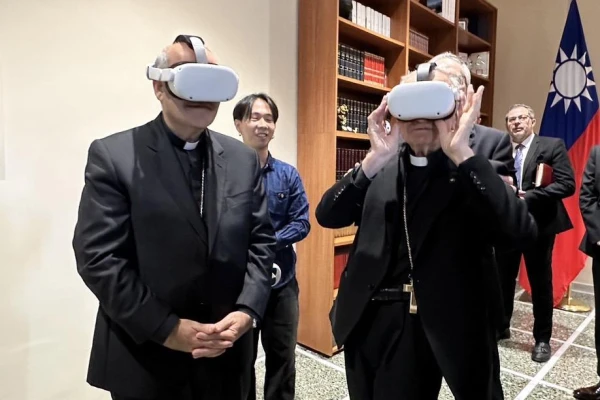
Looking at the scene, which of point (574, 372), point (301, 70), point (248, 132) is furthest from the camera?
point (301, 70)

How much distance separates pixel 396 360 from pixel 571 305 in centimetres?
360

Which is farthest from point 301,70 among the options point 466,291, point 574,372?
point 574,372

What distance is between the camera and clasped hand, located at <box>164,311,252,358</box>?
3.55 feet

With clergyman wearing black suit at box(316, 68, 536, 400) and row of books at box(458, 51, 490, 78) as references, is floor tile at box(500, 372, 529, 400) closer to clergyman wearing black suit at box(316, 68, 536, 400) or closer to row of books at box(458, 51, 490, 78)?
clergyman wearing black suit at box(316, 68, 536, 400)

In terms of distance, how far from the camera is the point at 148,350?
3.64ft

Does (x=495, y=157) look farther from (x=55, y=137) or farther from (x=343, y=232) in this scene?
(x=343, y=232)

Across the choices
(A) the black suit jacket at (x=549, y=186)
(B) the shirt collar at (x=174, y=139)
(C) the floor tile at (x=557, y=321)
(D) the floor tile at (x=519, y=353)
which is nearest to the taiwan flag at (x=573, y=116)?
(C) the floor tile at (x=557, y=321)

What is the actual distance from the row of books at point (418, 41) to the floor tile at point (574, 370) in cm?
248

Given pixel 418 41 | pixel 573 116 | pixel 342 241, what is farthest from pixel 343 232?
pixel 573 116

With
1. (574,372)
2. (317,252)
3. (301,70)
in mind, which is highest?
(301,70)

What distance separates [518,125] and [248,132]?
6.66ft

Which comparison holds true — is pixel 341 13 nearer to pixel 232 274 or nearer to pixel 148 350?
pixel 232 274

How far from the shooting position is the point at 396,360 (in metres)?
1.15

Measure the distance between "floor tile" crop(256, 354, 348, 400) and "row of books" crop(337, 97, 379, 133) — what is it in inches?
61.0
